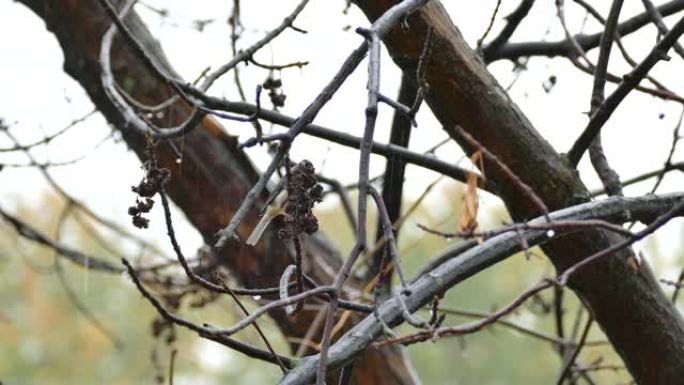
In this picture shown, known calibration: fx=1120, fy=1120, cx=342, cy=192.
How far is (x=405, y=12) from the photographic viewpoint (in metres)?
1.03

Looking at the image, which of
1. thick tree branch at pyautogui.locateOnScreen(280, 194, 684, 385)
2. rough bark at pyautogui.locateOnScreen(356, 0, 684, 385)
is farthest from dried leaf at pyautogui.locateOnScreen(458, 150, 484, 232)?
rough bark at pyautogui.locateOnScreen(356, 0, 684, 385)

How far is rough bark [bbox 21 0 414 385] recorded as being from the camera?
197cm

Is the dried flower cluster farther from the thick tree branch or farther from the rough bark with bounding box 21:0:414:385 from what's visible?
the rough bark with bounding box 21:0:414:385

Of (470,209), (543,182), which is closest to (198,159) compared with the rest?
(543,182)

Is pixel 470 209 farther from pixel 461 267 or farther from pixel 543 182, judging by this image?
pixel 543 182

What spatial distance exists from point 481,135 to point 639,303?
316mm

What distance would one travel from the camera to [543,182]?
58.9 inches

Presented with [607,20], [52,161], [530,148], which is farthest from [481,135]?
[52,161]

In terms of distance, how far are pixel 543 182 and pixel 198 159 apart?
71 centimetres

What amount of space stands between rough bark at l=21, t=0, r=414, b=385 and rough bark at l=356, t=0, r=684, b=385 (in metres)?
0.55

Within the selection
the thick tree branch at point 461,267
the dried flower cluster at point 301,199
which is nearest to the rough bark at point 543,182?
the thick tree branch at point 461,267

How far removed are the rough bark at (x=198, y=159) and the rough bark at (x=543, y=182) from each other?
55cm

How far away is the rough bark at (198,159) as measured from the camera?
1973mm

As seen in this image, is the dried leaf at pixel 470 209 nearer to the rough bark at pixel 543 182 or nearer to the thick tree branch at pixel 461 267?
the thick tree branch at pixel 461 267
